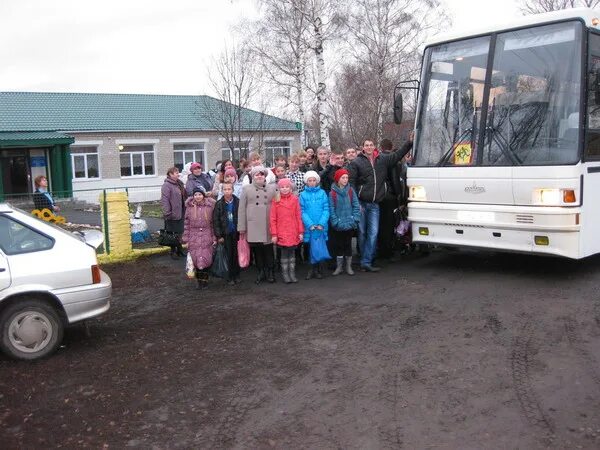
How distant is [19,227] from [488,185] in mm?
5756

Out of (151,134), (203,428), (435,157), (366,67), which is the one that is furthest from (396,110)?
(151,134)

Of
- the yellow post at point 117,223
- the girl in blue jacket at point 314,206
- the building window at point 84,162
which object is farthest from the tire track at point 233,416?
the building window at point 84,162

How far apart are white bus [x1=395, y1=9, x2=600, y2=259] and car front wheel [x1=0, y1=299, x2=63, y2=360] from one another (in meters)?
5.32

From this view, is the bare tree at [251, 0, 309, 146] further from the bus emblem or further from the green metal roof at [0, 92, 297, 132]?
the bus emblem

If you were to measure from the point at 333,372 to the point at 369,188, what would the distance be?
4.54 metres

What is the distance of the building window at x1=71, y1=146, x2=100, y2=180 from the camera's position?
33.2 meters

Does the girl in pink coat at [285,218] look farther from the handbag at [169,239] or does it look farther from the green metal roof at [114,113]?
the green metal roof at [114,113]

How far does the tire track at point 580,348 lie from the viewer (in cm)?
478

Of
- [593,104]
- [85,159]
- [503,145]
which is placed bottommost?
[503,145]

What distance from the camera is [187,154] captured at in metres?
37.4

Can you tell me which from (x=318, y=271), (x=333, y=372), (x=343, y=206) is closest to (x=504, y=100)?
(x=343, y=206)

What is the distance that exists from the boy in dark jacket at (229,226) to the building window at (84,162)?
2693 cm

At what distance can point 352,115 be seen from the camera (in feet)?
84.2

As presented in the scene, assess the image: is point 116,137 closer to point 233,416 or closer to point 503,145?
point 503,145
